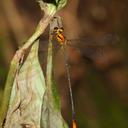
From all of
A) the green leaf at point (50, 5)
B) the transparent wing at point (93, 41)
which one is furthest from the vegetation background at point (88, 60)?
the green leaf at point (50, 5)

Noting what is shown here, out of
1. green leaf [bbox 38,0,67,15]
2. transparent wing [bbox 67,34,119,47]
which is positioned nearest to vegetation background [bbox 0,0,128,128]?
transparent wing [bbox 67,34,119,47]

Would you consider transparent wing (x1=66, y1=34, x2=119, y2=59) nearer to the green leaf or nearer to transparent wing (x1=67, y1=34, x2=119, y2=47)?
transparent wing (x1=67, y1=34, x2=119, y2=47)

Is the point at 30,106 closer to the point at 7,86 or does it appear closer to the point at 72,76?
the point at 7,86

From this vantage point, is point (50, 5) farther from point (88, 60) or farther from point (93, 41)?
point (88, 60)

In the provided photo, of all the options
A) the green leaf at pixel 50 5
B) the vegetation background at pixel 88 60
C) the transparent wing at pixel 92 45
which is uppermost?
the vegetation background at pixel 88 60

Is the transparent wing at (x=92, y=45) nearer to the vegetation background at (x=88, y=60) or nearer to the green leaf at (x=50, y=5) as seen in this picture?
the green leaf at (x=50, y=5)

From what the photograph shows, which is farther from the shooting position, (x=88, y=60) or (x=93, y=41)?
(x=88, y=60)

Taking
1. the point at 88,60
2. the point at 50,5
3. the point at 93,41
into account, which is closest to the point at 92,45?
the point at 93,41

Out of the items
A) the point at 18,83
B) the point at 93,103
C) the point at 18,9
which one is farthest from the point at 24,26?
the point at 18,83
